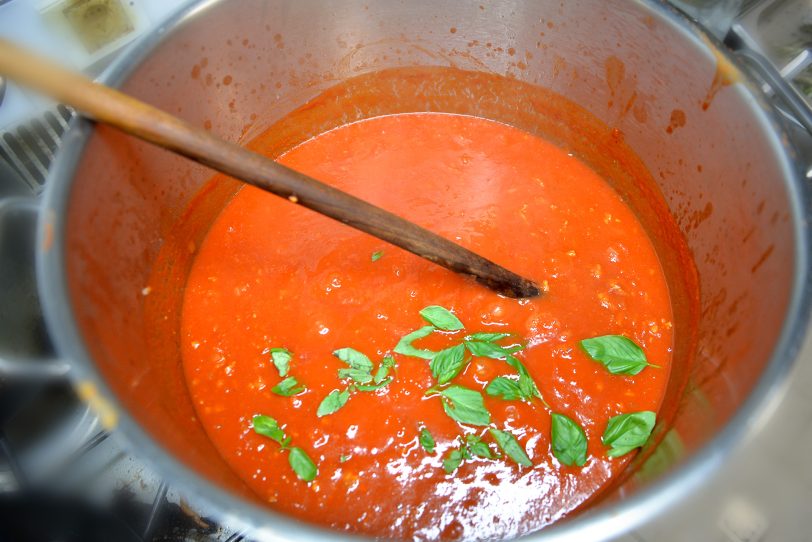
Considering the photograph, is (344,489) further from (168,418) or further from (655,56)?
(655,56)

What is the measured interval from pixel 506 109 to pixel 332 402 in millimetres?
1116

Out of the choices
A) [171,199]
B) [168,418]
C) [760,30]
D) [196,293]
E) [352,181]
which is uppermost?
[760,30]

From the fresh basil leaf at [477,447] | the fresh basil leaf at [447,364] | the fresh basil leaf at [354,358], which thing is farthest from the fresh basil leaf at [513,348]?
the fresh basil leaf at [354,358]

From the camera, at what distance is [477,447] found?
139 cm

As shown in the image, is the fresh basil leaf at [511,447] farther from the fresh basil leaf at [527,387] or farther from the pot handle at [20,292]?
the pot handle at [20,292]

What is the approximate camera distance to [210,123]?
1.66 m

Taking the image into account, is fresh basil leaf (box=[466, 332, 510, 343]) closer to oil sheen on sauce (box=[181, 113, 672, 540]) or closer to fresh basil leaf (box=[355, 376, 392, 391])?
oil sheen on sauce (box=[181, 113, 672, 540])

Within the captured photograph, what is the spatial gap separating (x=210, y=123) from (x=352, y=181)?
1.44ft

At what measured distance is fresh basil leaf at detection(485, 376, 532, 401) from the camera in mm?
1444

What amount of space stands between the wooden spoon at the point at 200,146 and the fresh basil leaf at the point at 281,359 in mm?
424

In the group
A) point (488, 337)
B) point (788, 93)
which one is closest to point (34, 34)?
point (488, 337)

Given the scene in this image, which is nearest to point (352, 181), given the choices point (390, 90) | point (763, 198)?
point (390, 90)

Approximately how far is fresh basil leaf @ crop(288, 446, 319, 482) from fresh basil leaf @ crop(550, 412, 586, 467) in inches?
21.9

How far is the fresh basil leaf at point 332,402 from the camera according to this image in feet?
4.74
